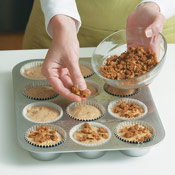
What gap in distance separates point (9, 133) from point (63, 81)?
0.28 meters

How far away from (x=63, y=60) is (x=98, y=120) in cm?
24

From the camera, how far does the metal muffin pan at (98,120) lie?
47.0 inches

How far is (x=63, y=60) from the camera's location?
4.66 ft

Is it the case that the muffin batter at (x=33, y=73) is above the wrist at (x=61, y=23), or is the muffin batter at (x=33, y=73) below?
below

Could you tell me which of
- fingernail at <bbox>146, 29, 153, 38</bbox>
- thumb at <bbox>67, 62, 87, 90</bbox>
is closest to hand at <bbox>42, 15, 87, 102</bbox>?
thumb at <bbox>67, 62, 87, 90</bbox>

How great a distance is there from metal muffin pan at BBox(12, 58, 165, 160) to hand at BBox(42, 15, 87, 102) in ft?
0.26

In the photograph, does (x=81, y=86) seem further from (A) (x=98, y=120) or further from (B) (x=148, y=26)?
(B) (x=148, y=26)

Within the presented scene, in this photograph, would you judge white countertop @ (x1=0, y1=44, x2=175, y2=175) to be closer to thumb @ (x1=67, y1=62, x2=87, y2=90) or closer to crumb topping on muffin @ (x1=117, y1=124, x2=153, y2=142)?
crumb topping on muffin @ (x1=117, y1=124, x2=153, y2=142)

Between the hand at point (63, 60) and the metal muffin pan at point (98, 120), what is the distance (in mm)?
79

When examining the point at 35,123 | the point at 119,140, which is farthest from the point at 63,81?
the point at 119,140

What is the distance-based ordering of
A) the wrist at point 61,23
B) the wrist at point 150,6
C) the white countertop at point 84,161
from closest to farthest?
the white countertop at point 84,161
the wrist at point 61,23
the wrist at point 150,6

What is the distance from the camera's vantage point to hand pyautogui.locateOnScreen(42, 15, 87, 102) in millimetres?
1377

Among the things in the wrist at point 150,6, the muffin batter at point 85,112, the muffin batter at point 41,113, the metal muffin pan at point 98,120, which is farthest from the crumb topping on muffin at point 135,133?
the wrist at point 150,6

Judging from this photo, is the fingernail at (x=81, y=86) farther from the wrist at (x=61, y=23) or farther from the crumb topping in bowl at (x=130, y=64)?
the wrist at (x=61, y=23)
